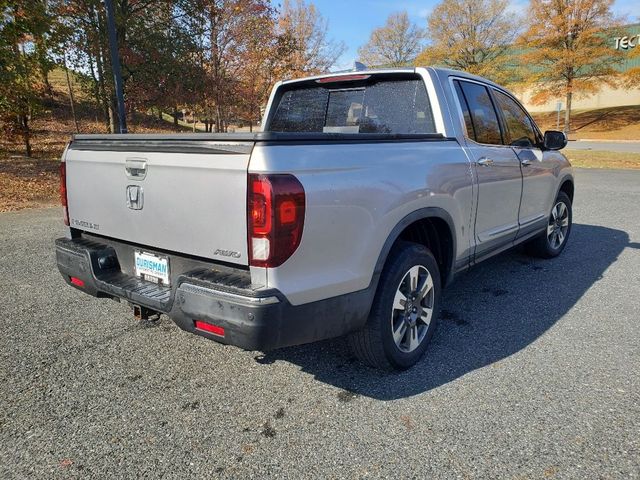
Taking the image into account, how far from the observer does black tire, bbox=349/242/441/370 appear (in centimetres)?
264

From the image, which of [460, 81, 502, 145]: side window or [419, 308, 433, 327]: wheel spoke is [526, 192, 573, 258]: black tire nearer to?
[460, 81, 502, 145]: side window

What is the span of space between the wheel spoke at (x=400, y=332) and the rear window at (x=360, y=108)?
1.44 m

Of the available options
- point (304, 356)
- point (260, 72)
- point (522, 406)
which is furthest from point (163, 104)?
point (522, 406)

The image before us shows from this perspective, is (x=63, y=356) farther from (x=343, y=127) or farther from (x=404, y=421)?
(x=343, y=127)

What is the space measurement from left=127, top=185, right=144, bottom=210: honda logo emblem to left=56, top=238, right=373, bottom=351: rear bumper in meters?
0.45

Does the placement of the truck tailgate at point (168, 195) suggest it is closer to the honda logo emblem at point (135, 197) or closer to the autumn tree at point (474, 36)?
the honda logo emblem at point (135, 197)

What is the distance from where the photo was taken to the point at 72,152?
3031 mm

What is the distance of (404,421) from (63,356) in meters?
2.27

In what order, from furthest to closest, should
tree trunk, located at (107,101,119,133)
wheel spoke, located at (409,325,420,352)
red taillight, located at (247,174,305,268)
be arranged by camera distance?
tree trunk, located at (107,101,119,133), wheel spoke, located at (409,325,420,352), red taillight, located at (247,174,305,268)

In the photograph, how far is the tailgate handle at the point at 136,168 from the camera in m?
2.50

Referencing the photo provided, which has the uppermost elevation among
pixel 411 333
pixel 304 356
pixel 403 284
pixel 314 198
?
pixel 314 198

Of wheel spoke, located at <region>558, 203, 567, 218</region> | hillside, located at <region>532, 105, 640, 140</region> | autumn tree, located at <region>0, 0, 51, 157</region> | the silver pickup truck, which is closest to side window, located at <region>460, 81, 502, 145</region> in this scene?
the silver pickup truck

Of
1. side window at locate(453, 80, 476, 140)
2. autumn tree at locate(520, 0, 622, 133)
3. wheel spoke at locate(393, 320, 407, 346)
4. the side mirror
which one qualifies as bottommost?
wheel spoke at locate(393, 320, 407, 346)

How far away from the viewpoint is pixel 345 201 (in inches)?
90.0
